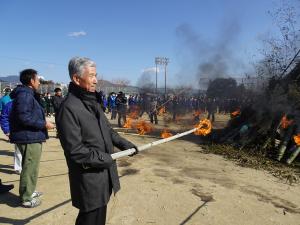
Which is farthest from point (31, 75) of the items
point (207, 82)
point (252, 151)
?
point (207, 82)

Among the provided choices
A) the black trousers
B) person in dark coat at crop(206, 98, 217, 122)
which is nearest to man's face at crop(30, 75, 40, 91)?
the black trousers

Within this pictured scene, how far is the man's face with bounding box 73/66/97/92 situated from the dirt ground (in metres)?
2.53

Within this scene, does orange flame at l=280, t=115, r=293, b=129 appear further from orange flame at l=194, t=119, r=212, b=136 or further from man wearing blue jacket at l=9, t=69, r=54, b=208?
man wearing blue jacket at l=9, t=69, r=54, b=208

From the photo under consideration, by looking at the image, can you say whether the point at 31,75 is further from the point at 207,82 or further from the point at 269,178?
the point at 207,82

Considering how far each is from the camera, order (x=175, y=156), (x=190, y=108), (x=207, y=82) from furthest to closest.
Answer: (x=190, y=108) → (x=207, y=82) → (x=175, y=156)

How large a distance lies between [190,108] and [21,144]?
69.6ft

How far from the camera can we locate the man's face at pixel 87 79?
2.97 m

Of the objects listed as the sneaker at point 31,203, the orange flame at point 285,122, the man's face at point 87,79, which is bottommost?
the sneaker at point 31,203

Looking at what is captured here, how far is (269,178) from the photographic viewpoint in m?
7.70

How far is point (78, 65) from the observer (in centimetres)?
297

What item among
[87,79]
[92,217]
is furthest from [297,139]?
[87,79]

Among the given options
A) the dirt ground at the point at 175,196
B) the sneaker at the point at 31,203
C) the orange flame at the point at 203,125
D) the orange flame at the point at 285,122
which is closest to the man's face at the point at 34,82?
the sneaker at the point at 31,203

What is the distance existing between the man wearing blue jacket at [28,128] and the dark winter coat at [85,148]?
2.23m

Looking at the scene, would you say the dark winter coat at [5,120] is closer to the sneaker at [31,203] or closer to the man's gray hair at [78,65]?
the sneaker at [31,203]
